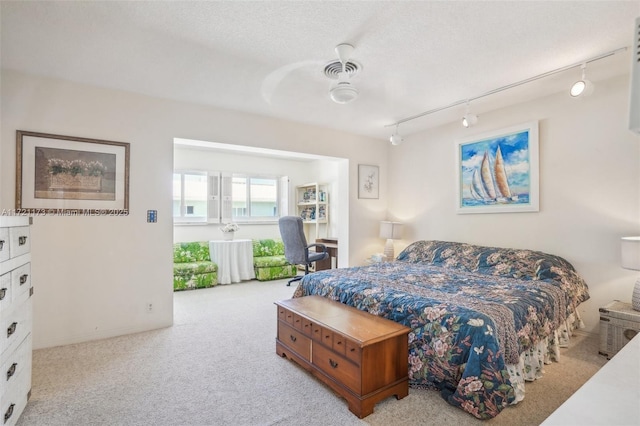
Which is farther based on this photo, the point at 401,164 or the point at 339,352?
the point at 401,164

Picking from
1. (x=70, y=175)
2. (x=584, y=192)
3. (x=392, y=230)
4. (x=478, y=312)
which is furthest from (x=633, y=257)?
(x=70, y=175)

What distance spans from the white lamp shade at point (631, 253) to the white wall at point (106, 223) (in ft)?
12.6

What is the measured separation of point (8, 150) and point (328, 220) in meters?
4.94

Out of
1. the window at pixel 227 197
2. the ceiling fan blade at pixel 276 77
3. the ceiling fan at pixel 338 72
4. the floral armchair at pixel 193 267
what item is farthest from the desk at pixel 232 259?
the ceiling fan at pixel 338 72

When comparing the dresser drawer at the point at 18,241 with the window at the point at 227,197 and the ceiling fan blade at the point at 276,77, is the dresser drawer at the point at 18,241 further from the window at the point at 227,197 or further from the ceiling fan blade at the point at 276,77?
the window at the point at 227,197

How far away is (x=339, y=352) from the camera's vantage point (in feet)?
6.76

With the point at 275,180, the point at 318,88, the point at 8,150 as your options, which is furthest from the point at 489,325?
the point at 275,180

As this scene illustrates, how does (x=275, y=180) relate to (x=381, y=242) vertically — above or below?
above

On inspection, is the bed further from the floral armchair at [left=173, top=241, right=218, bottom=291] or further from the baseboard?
the floral armchair at [left=173, top=241, right=218, bottom=291]

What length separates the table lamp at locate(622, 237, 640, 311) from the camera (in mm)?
2477

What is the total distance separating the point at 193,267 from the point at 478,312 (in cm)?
438

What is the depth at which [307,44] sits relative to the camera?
2.35 meters

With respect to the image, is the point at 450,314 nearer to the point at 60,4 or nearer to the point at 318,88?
the point at 318,88

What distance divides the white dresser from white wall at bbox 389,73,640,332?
14.3 ft
